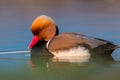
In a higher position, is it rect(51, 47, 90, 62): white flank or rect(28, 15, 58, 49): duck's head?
rect(28, 15, 58, 49): duck's head

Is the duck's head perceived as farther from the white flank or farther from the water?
the white flank

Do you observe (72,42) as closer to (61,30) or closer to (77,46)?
(77,46)

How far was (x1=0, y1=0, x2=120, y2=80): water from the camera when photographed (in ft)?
15.0

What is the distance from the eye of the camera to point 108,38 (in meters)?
6.18

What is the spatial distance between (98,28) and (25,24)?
1042mm

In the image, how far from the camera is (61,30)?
6664mm

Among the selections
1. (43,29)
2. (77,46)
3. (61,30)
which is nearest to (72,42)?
(77,46)

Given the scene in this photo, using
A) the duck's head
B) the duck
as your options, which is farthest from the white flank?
the duck's head

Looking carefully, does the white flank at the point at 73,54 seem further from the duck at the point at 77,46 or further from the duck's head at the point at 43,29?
the duck's head at the point at 43,29

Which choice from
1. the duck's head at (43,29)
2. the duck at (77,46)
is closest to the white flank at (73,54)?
the duck at (77,46)

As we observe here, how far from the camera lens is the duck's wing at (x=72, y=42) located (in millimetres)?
5445

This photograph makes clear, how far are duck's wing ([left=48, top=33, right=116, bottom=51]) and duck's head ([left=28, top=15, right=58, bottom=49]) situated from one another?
26 centimetres

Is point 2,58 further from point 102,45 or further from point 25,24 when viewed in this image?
point 25,24

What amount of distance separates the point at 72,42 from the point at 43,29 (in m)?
0.50
